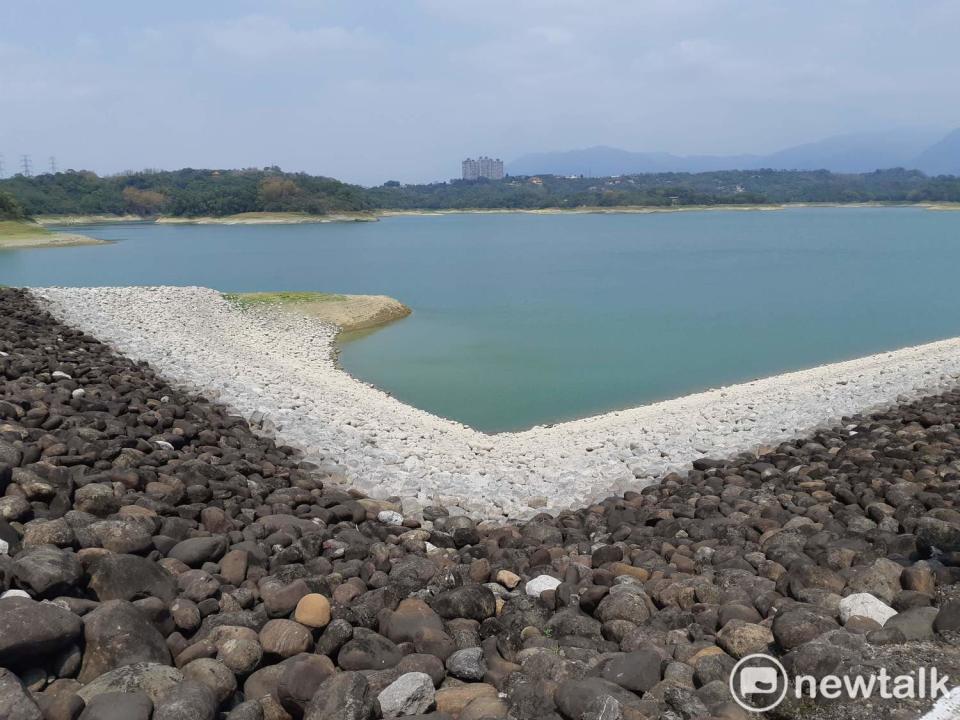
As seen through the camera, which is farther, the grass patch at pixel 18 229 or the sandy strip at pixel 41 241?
the grass patch at pixel 18 229

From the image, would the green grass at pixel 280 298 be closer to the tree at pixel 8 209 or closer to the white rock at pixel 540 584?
the white rock at pixel 540 584

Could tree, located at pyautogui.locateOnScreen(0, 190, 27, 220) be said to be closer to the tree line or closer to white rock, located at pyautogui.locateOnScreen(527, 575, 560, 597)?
the tree line

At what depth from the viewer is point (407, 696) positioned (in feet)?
11.1

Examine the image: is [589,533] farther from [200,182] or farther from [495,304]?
[200,182]

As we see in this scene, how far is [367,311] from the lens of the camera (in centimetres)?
2891

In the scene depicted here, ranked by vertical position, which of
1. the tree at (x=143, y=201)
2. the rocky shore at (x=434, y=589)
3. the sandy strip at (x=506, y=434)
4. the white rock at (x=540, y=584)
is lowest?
the sandy strip at (x=506, y=434)

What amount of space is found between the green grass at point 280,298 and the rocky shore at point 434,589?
69.0ft

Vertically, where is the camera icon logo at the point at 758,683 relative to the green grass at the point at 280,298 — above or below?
below

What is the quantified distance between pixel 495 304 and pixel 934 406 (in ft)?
75.0

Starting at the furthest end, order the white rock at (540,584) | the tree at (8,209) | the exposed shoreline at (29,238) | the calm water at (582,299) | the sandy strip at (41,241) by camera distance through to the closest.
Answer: the tree at (8,209), the exposed shoreline at (29,238), the sandy strip at (41,241), the calm water at (582,299), the white rock at (540,584)

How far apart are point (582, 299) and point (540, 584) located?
2902 centimetres

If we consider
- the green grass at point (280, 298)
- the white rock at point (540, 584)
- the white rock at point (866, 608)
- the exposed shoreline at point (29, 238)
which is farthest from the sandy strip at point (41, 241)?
the white rock at point (866, 608)

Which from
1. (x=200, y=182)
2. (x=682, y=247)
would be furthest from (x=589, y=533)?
(x=200, y=182)

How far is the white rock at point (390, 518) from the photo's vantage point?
23.7 ft
